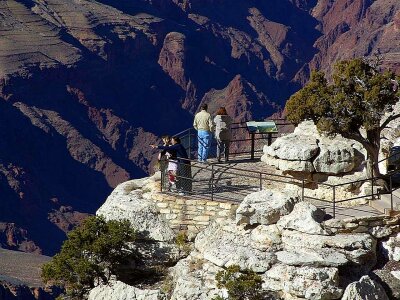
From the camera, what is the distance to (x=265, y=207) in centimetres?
2233

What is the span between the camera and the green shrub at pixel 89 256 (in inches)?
904

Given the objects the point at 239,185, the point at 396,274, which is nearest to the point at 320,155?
the point at 239,185

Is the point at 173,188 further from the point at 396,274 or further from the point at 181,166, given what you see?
the point at 396,274

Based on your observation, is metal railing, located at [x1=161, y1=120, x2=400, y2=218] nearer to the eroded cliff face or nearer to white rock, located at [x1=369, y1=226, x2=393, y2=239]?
white rock, located at [x1=369, y1=226, x2=393, y2=239]

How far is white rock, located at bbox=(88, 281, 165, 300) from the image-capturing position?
2209 cm

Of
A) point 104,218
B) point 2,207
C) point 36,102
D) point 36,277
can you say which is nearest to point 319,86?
point 104,218

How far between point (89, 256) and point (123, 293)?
162 cm

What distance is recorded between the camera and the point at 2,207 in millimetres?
140875

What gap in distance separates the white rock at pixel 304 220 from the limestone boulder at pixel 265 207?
0.25 meters

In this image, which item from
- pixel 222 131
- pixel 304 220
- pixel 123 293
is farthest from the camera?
pixel 222 131

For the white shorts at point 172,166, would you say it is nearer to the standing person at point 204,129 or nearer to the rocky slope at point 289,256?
the rocky slope at point 289,256

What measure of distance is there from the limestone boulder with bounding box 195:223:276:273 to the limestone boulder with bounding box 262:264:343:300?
576 mm

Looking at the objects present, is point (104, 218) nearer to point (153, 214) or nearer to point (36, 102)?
point (153, 214)

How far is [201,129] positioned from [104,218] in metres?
6.24
